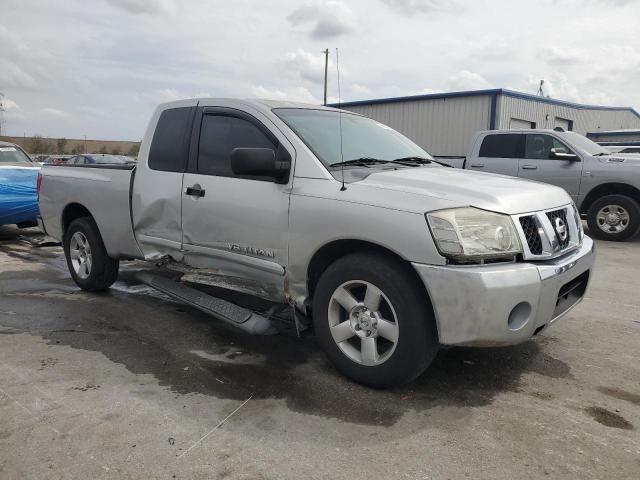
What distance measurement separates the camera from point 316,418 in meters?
2.95

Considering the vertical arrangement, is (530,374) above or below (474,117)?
below

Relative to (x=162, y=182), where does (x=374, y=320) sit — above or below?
below

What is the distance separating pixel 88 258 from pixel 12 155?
625 centimetres

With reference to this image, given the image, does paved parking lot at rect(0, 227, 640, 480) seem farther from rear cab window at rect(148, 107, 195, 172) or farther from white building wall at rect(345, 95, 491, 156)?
white building wall at rect(345, 95, 491, 156)

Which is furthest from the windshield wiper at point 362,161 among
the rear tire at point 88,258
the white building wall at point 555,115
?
the white building wall at point 555,115

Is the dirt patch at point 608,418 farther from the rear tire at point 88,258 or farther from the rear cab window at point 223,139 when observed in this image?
the rear tire at point 88,258

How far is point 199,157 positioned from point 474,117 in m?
15.6

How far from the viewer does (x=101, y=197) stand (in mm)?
5023

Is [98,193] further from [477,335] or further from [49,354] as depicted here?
[477,335]

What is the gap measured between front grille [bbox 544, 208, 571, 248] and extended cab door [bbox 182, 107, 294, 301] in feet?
5.53

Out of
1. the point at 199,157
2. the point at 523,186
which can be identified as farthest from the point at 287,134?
the point at 523,186

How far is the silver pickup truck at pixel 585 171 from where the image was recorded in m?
8.96

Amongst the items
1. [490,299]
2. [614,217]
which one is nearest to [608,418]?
[490,299]

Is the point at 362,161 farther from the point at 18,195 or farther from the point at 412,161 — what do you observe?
the point at 18,195
